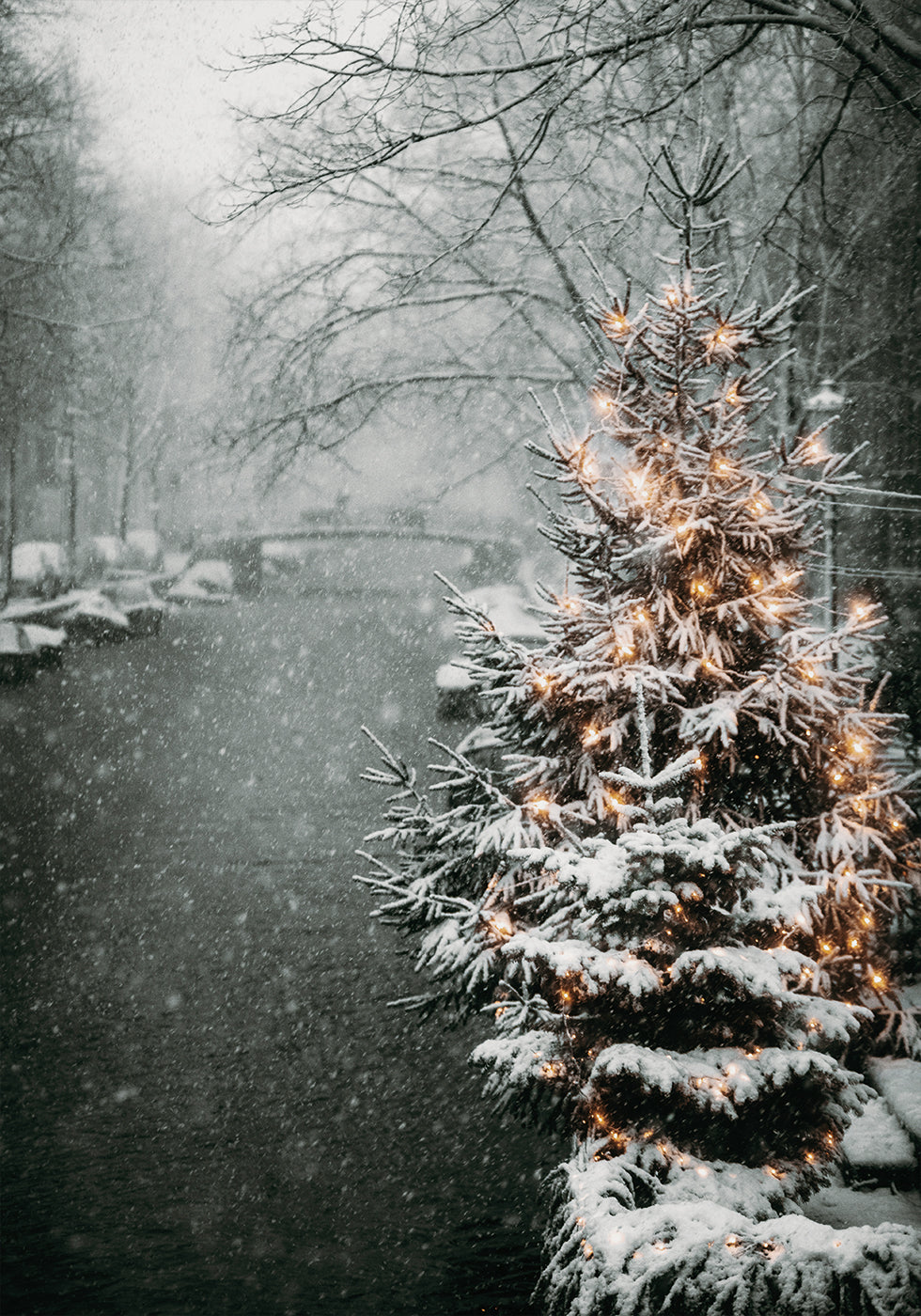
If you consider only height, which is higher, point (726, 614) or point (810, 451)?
point (810, 451)

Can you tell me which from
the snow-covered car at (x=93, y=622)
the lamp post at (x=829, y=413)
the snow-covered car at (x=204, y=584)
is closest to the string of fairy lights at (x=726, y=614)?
the lamp post at (x=829, y=413)

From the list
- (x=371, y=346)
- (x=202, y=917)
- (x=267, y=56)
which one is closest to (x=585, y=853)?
(x=267, y=56)

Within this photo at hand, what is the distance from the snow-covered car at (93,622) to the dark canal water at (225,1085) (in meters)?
13.9

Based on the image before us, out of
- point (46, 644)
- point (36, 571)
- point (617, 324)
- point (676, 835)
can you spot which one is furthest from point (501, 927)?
point (36, 571)

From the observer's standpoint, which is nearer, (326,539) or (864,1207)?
(864,1207)

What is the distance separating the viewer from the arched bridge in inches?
1646

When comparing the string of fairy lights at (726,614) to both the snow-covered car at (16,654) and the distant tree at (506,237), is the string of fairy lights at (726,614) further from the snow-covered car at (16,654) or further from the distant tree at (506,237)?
the snow-covered car at (16,654)

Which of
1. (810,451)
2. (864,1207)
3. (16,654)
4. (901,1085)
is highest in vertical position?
(810,451)

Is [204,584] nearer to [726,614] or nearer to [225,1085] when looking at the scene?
[225,1085]

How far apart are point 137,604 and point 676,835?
28.3m

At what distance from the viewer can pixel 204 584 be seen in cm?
3881

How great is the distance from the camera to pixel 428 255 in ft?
32.4

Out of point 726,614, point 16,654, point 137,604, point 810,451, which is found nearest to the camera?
point 726,614

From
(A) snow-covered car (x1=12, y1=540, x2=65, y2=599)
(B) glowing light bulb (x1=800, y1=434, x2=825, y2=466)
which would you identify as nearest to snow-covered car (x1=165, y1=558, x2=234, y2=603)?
(A) snow-covered car (x1=12, y1=540, x2=65, y2=599)
